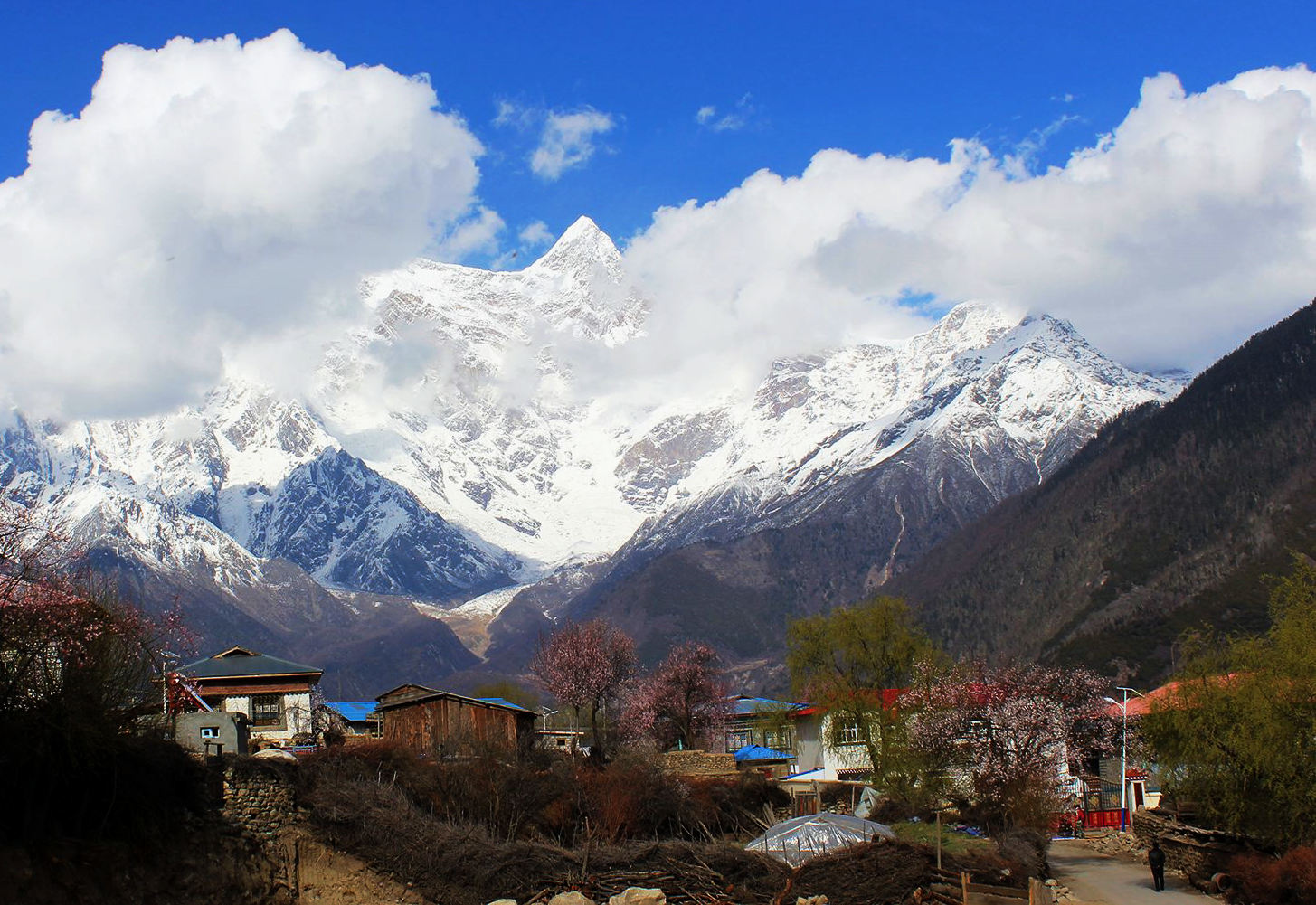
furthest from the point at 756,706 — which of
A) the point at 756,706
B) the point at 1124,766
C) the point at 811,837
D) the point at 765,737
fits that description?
the point at 811,837

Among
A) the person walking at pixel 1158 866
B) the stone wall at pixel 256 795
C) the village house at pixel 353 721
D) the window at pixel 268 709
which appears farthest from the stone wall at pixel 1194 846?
the window at pixel 268 709

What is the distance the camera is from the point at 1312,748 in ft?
148

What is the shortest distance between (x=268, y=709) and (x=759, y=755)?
31.7m

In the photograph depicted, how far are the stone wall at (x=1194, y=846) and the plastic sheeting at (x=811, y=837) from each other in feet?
36.4

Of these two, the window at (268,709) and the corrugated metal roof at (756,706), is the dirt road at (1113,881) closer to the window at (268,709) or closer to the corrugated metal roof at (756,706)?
the corrugated metal roof at (756,706)

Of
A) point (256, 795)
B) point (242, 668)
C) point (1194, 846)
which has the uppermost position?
point (242, 668)

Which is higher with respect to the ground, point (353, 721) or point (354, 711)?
point (354, 711)

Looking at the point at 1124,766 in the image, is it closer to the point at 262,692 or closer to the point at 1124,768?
the point at 1124,768

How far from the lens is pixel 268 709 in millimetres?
72500

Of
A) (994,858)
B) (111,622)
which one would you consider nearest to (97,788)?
(111,622)

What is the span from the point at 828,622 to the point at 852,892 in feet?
120

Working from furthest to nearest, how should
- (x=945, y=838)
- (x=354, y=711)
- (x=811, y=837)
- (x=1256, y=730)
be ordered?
(x=354, y=711), (x=945, y=838), (x=811, y=837), (x=1256, y=730)

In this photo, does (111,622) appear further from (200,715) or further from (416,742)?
(416,742)

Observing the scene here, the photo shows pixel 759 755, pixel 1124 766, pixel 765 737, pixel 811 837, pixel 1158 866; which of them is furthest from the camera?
pixel 765 737
